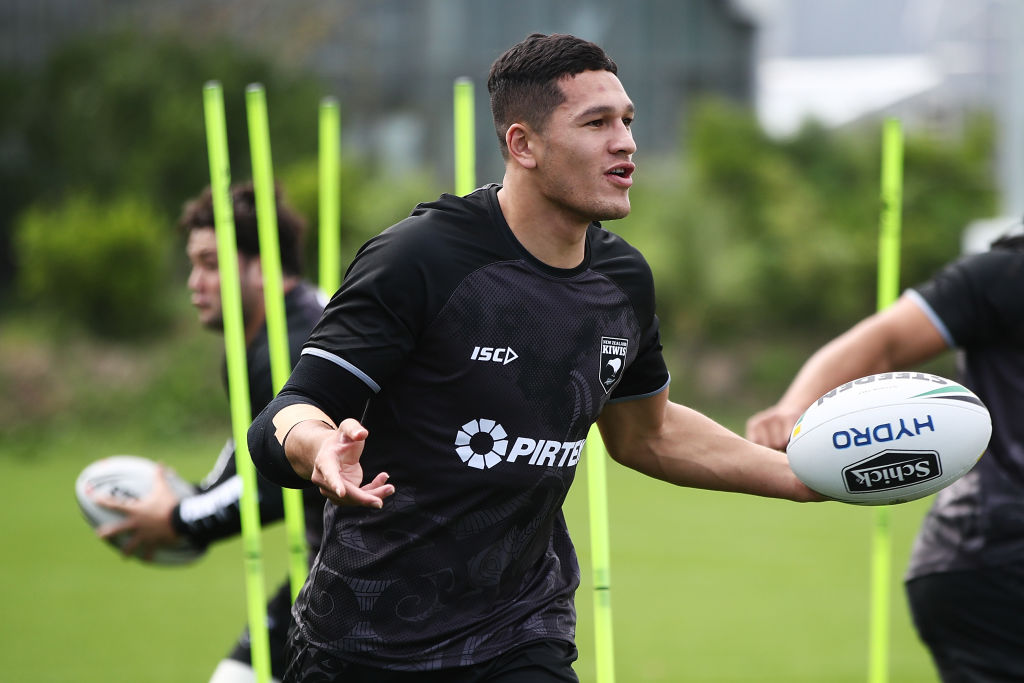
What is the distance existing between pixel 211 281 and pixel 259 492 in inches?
35.6

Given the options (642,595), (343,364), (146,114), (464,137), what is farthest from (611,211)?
(146,114)

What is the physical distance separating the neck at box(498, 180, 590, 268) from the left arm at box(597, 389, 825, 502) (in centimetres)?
63

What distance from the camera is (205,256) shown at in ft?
17.5

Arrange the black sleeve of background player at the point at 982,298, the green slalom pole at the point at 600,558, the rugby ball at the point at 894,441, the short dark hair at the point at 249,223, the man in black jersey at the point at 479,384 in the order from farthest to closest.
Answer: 1. the short dark hair at the point at 249,223
2. the black sleeve of background player at the point at 982,298
3. the green slalom pole at the point at 600,558
4. the rugby ball at the point at 894,441
5. the man in black jersey at the point at 479,384

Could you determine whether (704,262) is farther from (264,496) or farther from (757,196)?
Answer: (264,496)

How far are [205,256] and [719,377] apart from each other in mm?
A: 15874

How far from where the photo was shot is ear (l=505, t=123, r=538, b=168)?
342 centimetres

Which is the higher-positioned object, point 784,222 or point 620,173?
point 784,222

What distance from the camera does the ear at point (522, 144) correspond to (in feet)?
11.2

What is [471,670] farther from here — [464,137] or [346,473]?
[464,137]

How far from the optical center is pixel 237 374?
15.5ft

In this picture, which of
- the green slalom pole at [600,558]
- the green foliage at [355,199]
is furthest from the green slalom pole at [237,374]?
the green foliage at [355,199]

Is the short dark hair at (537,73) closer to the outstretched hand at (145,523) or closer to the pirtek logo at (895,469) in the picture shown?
the pirtek logo at (895,469)

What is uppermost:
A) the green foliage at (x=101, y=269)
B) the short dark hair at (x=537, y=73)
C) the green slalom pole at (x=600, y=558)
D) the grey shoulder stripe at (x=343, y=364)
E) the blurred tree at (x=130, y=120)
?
the blurred tree at (x=130, y=120)
